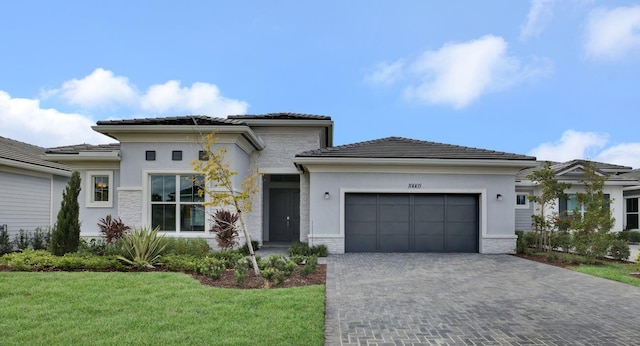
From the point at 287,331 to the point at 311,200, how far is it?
8233 mm

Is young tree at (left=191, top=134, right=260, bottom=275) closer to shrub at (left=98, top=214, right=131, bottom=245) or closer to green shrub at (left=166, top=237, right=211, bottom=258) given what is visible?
green shrub at (left=166, top=237, right=211, bottom=258)

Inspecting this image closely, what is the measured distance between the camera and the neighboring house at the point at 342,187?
40.3ft

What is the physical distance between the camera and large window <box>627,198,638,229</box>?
20.8m

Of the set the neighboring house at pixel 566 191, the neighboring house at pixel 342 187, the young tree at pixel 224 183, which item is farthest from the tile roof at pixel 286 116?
the neighboring house at pixel 566 191

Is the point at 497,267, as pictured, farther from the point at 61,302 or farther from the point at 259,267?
the point at 61,302

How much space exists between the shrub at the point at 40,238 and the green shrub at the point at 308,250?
9613 mm

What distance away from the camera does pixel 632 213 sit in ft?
68.9

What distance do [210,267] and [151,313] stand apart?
3.32 m

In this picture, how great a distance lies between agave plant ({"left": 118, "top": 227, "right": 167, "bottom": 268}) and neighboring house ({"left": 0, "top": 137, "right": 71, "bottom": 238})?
704 cm

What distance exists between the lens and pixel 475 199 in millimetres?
13406

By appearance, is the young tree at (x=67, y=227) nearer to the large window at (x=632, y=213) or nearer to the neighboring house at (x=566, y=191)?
the neighboring house at (x=566, y=191)

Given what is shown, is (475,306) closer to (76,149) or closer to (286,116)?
(286,116)

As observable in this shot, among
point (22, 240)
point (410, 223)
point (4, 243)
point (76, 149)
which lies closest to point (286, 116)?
point (410, 223)

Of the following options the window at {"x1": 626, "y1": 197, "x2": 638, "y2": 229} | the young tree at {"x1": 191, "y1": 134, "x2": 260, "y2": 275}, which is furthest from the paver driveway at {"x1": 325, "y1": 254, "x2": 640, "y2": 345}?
the window at {"x1": 626, "y1": 197, "x2": 638, "y2": 229}
